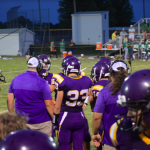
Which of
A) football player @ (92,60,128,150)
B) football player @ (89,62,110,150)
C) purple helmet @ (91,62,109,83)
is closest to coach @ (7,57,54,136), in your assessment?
football player @ (89,62,110,150)

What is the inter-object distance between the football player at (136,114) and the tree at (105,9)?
6008 centimetres

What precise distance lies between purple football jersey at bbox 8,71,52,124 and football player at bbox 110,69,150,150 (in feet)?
8.31

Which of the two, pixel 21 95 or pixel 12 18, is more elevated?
pixel 12 18

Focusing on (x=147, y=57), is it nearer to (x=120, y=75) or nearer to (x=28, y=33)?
(x=28, y=33)

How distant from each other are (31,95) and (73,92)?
2.06 ft

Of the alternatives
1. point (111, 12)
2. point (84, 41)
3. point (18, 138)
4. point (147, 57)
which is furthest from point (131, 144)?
point (111, 12)

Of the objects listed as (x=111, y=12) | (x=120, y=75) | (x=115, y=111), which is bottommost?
(x=115, y=111)

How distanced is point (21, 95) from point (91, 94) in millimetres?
1090

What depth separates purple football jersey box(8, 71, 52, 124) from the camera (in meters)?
4.86

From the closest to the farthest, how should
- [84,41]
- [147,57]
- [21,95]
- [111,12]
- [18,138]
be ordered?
[18,138]
[21,95]
[147,57]
[84,41]
[111,12]

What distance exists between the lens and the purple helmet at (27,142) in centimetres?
184

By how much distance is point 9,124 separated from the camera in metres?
2.22

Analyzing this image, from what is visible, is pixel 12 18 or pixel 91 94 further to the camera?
pixel 12 18

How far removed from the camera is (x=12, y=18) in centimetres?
4194
